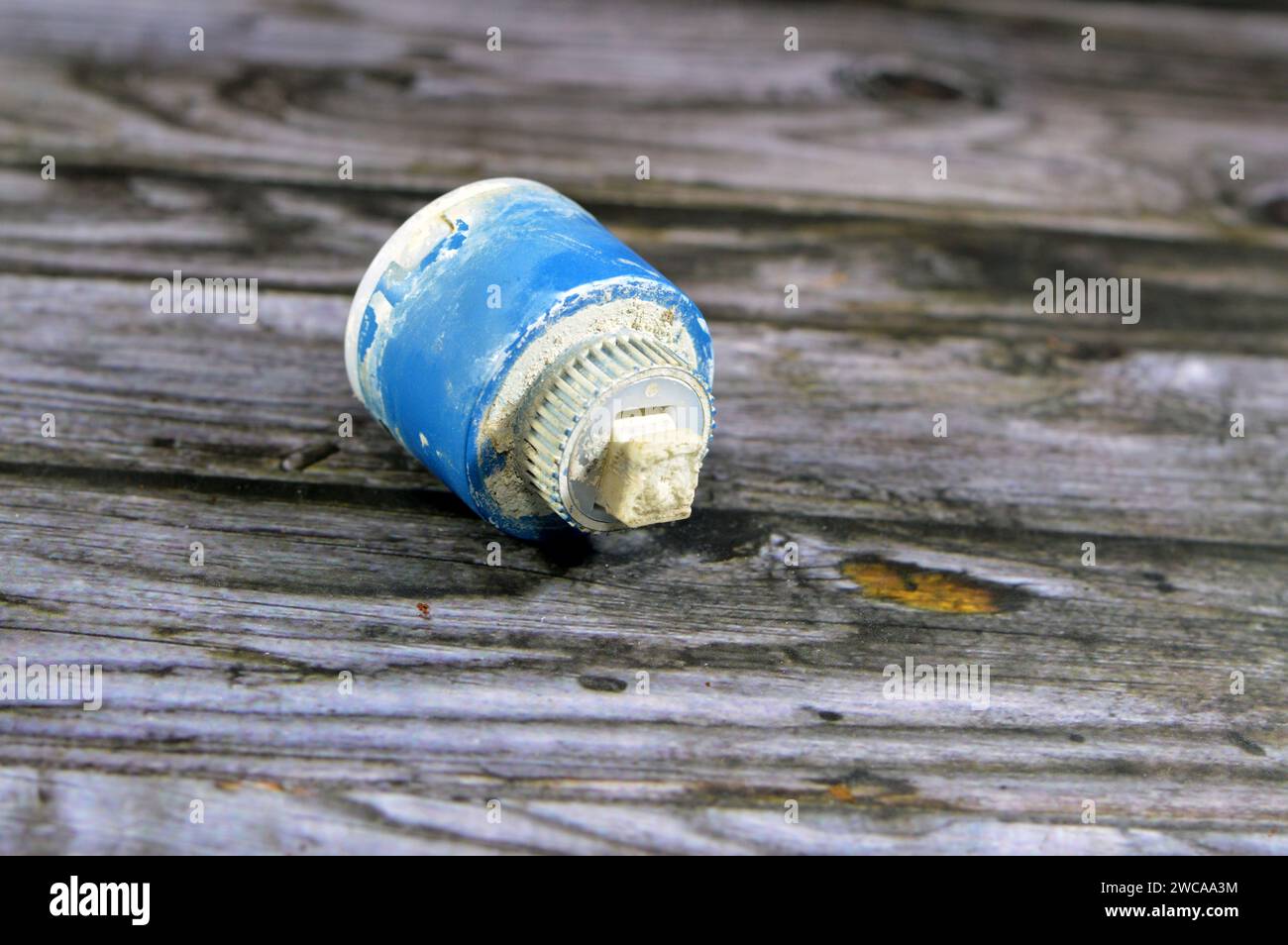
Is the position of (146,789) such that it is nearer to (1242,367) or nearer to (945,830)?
(945,830)

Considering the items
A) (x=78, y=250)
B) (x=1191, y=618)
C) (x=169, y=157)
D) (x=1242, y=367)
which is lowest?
(x=1191, y=618)

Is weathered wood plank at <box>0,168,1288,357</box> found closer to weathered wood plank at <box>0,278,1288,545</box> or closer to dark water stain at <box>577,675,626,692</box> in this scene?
weathered wood plank at <box>0,278,1288,545</box>

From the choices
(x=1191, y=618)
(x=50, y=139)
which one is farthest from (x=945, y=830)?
(x=50, y=139)

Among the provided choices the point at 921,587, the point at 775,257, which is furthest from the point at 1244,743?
the point at 775,257

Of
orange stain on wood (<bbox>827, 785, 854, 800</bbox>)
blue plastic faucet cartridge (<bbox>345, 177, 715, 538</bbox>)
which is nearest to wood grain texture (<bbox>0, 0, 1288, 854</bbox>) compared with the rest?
orange stain on wood (<bbox>827, 785, 854, 800</bbox>)

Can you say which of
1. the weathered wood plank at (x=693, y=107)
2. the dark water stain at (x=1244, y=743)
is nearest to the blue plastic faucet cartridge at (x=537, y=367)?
the dark water stain at (x=1244, y=743)

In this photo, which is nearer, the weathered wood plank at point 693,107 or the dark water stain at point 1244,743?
the dark water stain at point 1244,743

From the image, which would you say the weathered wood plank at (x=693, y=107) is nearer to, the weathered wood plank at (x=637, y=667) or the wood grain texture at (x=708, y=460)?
the wood grain texture at (x=708, y=460)
